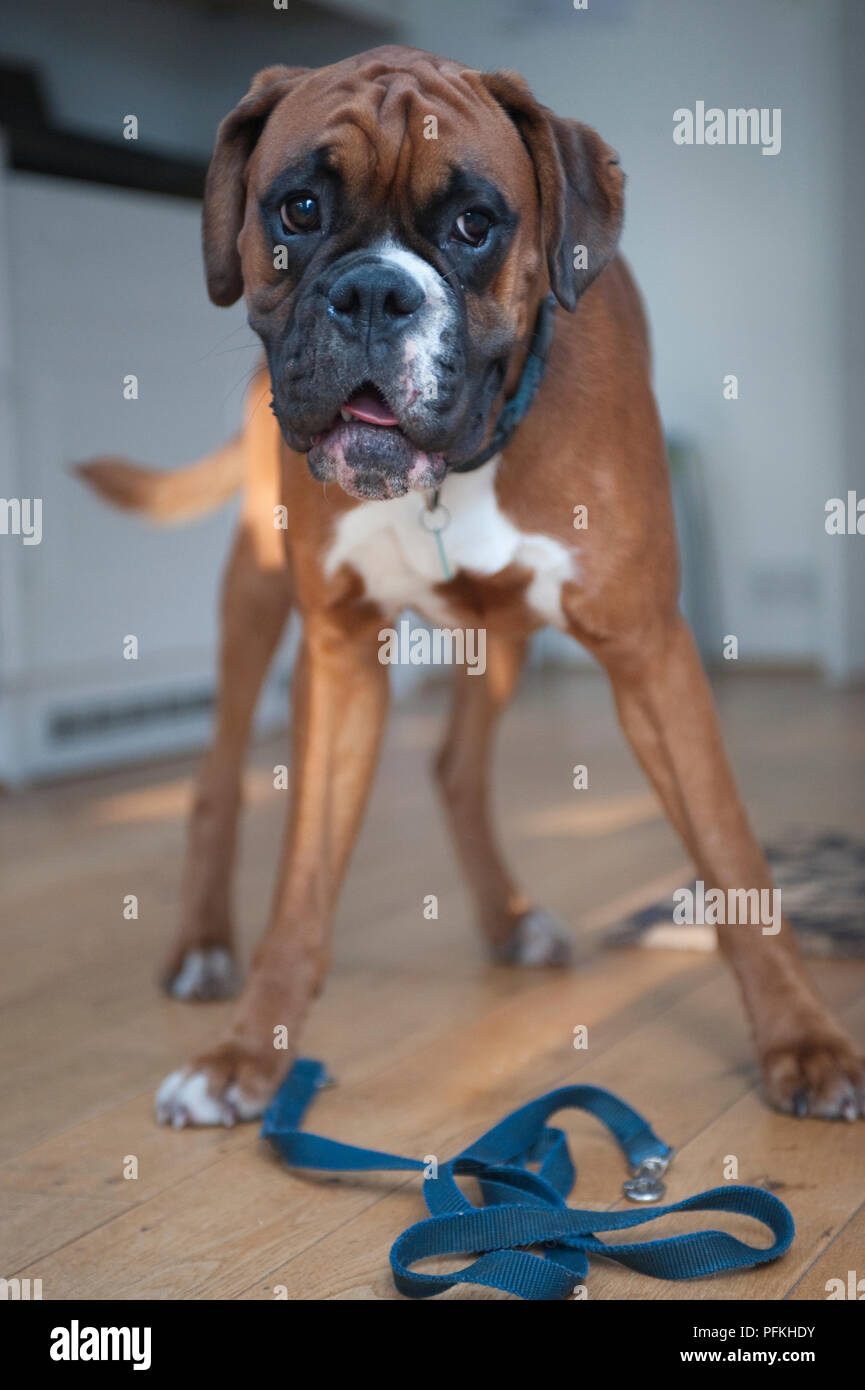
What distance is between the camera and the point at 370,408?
138 cm

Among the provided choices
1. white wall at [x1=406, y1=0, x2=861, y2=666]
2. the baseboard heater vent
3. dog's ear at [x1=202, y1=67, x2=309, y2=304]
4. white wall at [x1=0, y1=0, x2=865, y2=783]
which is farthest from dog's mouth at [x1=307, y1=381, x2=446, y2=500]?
white wall at [x1=406, y1=0, x2=861, y2=666]

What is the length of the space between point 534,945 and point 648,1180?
76cm

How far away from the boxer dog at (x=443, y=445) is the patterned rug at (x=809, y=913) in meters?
0.54

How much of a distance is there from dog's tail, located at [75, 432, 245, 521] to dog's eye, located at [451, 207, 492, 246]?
1.10 metres

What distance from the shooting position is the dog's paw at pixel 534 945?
217 centimetres

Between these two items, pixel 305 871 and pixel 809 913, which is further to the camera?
pixel 809 913

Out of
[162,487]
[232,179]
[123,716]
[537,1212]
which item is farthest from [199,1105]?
[123,716]

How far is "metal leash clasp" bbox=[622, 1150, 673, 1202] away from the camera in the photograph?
1.40 metres

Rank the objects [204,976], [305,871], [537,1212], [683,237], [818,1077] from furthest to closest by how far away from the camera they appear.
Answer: [683,237] → [204,976] → [305,871] → [818,1077] → [537,1212]

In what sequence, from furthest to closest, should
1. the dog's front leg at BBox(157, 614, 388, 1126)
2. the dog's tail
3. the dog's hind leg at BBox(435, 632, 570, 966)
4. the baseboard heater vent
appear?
1. the baseboard heater vent
2. the dog's tail
3. the dog's hind leg at BBox(435, 632, 570, 966)
4. the dog's front leg at BBox(157, 614, 388, 1126)

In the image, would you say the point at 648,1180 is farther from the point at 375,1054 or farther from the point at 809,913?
the point at 809,913

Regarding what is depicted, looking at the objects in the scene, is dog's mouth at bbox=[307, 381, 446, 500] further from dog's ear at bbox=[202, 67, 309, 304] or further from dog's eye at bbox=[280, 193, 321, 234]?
dog's ear at bbox=[202, 67, 309, 304]

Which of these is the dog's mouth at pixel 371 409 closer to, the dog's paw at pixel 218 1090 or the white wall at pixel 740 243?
the dog's paw at pixel 218 1090

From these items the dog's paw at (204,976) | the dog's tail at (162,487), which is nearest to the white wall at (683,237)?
the dog's tail at (162,487)
